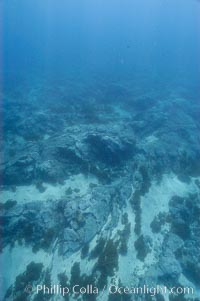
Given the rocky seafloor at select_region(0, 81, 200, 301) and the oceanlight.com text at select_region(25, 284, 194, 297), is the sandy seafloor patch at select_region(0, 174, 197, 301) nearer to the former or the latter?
the rocky seafloor at select_region(0, 81, 200, 301)

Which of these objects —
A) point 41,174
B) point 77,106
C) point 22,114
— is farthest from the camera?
point 77,106

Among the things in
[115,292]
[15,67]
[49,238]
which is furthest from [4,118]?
[15,67]

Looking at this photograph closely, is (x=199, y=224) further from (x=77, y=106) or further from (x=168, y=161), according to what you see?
(x=77, y=106)

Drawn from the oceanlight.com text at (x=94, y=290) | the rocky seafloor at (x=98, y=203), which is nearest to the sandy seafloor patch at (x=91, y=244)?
the rocky seafloor at (x=98, y=203)

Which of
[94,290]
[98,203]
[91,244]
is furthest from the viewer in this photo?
[98,203]

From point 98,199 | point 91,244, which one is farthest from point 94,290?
point 98,199

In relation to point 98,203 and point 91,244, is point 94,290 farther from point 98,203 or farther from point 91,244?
point 98,203

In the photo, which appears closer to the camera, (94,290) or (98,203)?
(94,290)

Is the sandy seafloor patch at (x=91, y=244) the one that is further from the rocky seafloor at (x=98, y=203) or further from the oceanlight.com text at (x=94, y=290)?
the oceanlight.com text at (x=94, y=290)

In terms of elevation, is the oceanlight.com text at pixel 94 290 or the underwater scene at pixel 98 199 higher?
the underwater scene at pixel 98 199
